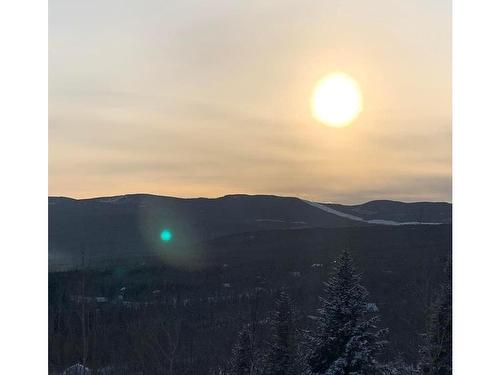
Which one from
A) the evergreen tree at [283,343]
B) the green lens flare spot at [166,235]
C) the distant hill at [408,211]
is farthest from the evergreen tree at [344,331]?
the green lens flare spot at [166,235]

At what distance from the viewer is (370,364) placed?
4.76 m

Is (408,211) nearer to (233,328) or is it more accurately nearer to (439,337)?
(439,337)

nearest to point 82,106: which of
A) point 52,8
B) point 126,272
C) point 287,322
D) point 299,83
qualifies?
point 52,8

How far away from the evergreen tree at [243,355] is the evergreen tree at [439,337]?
1.30 metres

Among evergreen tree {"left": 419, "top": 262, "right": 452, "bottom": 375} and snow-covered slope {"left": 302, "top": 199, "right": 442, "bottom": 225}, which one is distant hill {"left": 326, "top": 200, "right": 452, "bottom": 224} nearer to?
snow-covered slope {"left": 302, "top": 199, "right": 442, "bottom": 225}

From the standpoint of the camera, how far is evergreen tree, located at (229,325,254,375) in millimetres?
4559

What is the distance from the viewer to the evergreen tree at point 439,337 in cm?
455

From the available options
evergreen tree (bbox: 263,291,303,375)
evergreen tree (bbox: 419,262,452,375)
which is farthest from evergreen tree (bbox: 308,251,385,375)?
evergreen tree (bbox: 419,262,452,375)

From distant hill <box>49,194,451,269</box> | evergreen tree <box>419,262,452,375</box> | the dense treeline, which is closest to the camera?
distant hill <box>49,194,451,269</box>

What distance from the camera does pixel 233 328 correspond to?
452cm

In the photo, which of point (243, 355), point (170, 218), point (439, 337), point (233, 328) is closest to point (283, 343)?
point (243, 355)

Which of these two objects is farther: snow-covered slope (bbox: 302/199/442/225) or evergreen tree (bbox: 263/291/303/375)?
evergreen tree (bbox: 263/291/303/375)

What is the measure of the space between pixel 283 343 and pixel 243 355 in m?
0.33

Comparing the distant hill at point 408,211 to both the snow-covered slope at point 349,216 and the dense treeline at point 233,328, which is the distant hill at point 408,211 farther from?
the dense treeline at point 233,328
